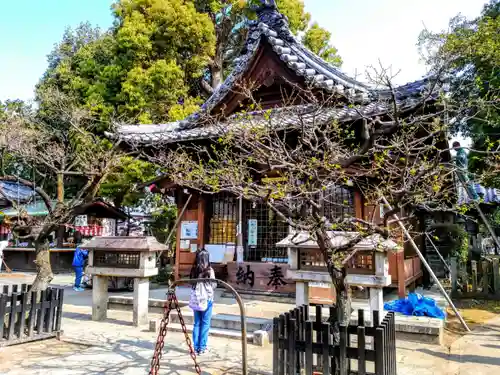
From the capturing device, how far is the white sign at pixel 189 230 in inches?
509

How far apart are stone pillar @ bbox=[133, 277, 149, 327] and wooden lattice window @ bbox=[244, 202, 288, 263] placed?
4.26m

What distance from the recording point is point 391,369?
4.54 metres

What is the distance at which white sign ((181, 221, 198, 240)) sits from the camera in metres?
12.9

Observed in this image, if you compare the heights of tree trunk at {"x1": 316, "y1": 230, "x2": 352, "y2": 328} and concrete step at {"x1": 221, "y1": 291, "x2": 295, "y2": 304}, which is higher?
tree trunk at {"x1": 316, "y1": 230, "x2": 352, "y2": 328}

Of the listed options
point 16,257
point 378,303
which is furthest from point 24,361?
point 16,257

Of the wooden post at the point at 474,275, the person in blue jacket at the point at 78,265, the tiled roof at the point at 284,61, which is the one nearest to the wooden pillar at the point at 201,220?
the tiled roof at the point at 284,61

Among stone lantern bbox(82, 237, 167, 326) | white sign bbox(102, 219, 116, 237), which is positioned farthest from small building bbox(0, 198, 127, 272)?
stone lantern bbox(82, 237, 167, 326)

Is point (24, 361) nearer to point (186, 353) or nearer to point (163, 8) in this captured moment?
point (186, 353)

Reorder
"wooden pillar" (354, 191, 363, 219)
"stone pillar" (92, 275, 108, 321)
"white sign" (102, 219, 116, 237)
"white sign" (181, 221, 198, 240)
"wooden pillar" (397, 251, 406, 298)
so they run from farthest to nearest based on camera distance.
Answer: "white sign" (102, 219, 116, 237) → "white sign" (181, 221, 198, 240) → "wooden pillar" (354, 191, 363, 219) → "wooden pillar" (397, 251, 406, 298) → "stone pillar" (92, 275, 108, 321)

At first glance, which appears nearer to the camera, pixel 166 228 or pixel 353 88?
pixel 353 88

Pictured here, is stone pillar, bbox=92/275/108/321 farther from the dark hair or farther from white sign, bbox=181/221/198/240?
white sign, bbox=181/221/198/240

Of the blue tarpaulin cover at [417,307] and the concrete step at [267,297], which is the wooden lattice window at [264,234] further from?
the blue tarpaulin cover at [417,307]

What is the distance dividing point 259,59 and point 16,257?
19.9m

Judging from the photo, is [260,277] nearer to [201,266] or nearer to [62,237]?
[201,266]
